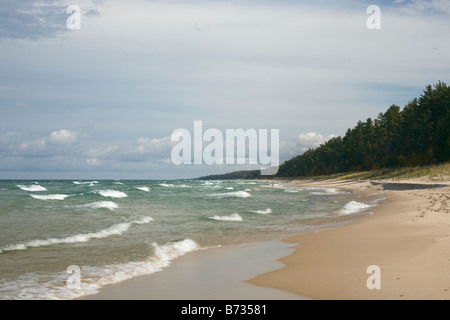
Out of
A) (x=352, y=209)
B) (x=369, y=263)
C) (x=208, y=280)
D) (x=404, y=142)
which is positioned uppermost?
(x=404, y=142)

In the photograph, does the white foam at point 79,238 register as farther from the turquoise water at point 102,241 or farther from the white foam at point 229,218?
the white foam at point 229,218

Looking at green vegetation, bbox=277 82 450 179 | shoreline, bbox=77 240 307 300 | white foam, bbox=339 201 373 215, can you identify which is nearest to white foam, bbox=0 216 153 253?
shoreline, bbox=77 240 307 300

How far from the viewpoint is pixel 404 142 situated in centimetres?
8050

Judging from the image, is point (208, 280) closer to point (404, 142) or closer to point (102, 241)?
point (102, 241)

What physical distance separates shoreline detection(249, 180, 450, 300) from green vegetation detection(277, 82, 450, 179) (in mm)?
38108

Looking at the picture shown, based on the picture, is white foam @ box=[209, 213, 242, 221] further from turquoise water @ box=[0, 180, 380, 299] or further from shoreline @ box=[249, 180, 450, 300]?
shoreline @ box=[249, 180, 450, 300]

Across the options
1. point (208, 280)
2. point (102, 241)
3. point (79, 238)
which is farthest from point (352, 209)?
point (208, 280)

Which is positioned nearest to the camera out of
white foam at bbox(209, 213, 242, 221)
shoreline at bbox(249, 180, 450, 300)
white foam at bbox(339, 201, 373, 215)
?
shoreline at bbox(249, 180, 450, 300)

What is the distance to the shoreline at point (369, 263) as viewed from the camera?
7.40m

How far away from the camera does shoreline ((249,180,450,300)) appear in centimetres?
740

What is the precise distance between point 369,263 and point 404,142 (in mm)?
77809

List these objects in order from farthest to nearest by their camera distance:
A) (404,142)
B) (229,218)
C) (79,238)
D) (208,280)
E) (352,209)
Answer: (404,142) < (352,209) < (229,218) < (79,238) < (208,280)
